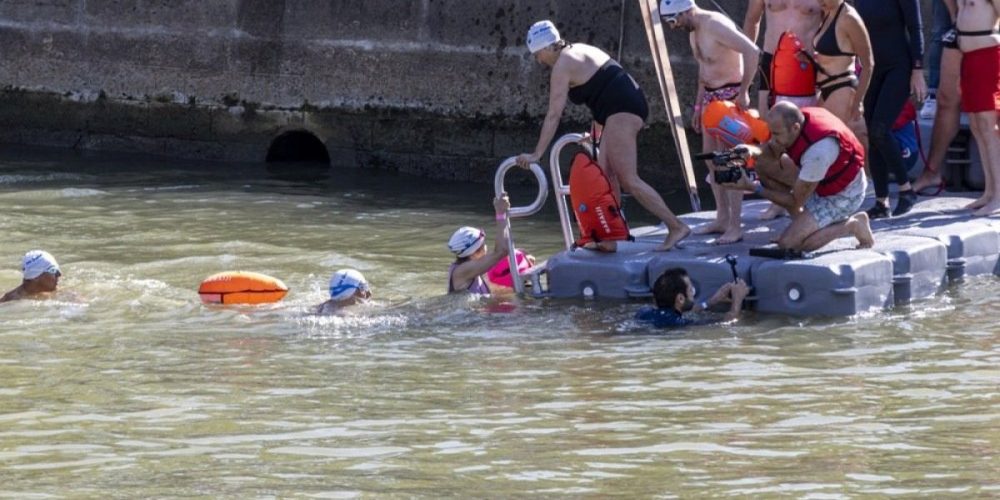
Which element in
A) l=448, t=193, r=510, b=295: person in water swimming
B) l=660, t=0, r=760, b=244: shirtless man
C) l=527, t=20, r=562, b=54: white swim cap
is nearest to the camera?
l=660, t=0, r=760, b=244: shirtless man

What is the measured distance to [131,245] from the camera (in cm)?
1412

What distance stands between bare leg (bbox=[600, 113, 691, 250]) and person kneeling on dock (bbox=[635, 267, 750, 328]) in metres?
0.89

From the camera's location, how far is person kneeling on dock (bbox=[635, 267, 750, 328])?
399 inches

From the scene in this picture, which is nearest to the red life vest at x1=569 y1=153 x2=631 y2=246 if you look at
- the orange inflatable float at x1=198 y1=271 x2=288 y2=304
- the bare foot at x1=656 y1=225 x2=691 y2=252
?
the bare foot at x1=656 y1=225 x2=691 y2=252

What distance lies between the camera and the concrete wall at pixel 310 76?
17.0 metres

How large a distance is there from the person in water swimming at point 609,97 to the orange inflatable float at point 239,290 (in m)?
2.09

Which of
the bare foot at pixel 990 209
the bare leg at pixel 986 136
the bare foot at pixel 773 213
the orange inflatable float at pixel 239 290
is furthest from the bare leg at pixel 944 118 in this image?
the orange inflatable float at pixel 239 290

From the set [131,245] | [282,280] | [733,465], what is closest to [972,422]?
[733,465]

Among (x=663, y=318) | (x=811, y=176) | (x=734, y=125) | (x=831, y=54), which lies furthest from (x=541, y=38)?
(x=663, y=318)

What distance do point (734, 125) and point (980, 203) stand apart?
7.20 feet

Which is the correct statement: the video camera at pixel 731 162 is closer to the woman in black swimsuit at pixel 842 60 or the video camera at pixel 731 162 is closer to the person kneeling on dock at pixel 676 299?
the person kneeling on dock at pixel 676 299

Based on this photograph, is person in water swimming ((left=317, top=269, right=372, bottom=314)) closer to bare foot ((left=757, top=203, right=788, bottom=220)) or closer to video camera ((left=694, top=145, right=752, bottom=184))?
video camera ((left=694, top=145, right=752, bottom=184))

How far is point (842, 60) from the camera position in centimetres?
1125

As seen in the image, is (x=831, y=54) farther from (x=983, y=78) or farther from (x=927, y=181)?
(x=927, y=181)
